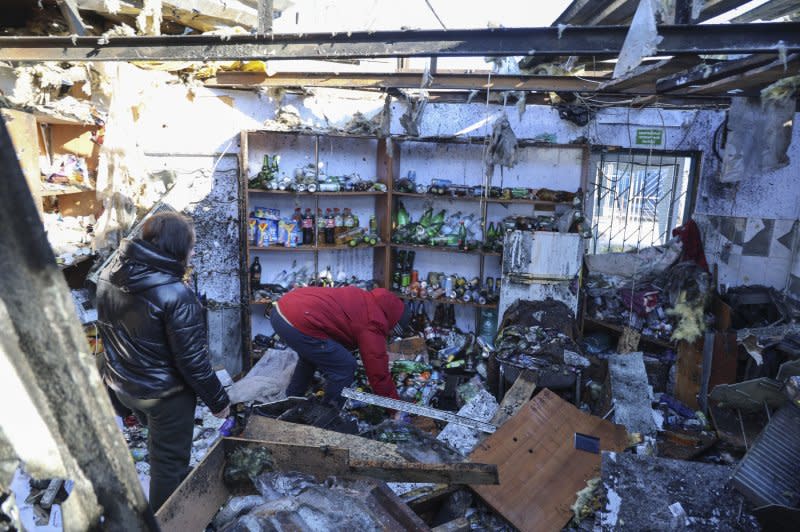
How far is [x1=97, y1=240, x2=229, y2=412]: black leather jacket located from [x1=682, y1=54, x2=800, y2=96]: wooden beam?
3632 mm

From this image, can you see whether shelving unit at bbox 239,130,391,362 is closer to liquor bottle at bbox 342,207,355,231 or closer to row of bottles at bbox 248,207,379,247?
row of bottles at bbox 248,207,379,247

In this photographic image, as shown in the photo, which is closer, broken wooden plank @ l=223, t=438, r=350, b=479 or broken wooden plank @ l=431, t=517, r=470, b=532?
broken wooden plank @ l=223, t=438, r=350, b=479

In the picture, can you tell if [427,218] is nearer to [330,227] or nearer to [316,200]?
[330,227]

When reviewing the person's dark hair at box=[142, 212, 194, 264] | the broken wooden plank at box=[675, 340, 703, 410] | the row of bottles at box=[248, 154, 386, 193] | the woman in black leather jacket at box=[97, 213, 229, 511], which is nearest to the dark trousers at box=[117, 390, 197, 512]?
the woman in black leather jacket at box=[97, 213, 229, 511]

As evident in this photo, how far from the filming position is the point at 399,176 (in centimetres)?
663

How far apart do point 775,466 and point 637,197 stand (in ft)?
14.3

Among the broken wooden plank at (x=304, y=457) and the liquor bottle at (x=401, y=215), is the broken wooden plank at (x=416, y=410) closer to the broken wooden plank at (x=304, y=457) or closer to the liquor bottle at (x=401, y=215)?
the broken wooden plank at (x=304, y=457)

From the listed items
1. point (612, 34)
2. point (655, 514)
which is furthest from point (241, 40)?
point (655, 514)

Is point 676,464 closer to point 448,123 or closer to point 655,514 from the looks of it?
point 655,514

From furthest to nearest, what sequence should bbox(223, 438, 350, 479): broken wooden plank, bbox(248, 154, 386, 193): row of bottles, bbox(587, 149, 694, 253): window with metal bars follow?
bbox(587, 149, 694, 253): window with metal bars, bbox(248, 154, 386, 193): row of bottles, bbox(223, 438, 350, 479): broken wooden plank

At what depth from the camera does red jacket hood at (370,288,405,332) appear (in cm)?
421

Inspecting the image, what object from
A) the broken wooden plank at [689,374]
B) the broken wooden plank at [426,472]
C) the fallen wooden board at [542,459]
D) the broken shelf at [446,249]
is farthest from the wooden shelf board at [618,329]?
the broken wooden plank at [426,472]

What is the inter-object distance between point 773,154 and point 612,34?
8.35ft

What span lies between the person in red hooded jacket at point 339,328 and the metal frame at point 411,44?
1.92 meters
